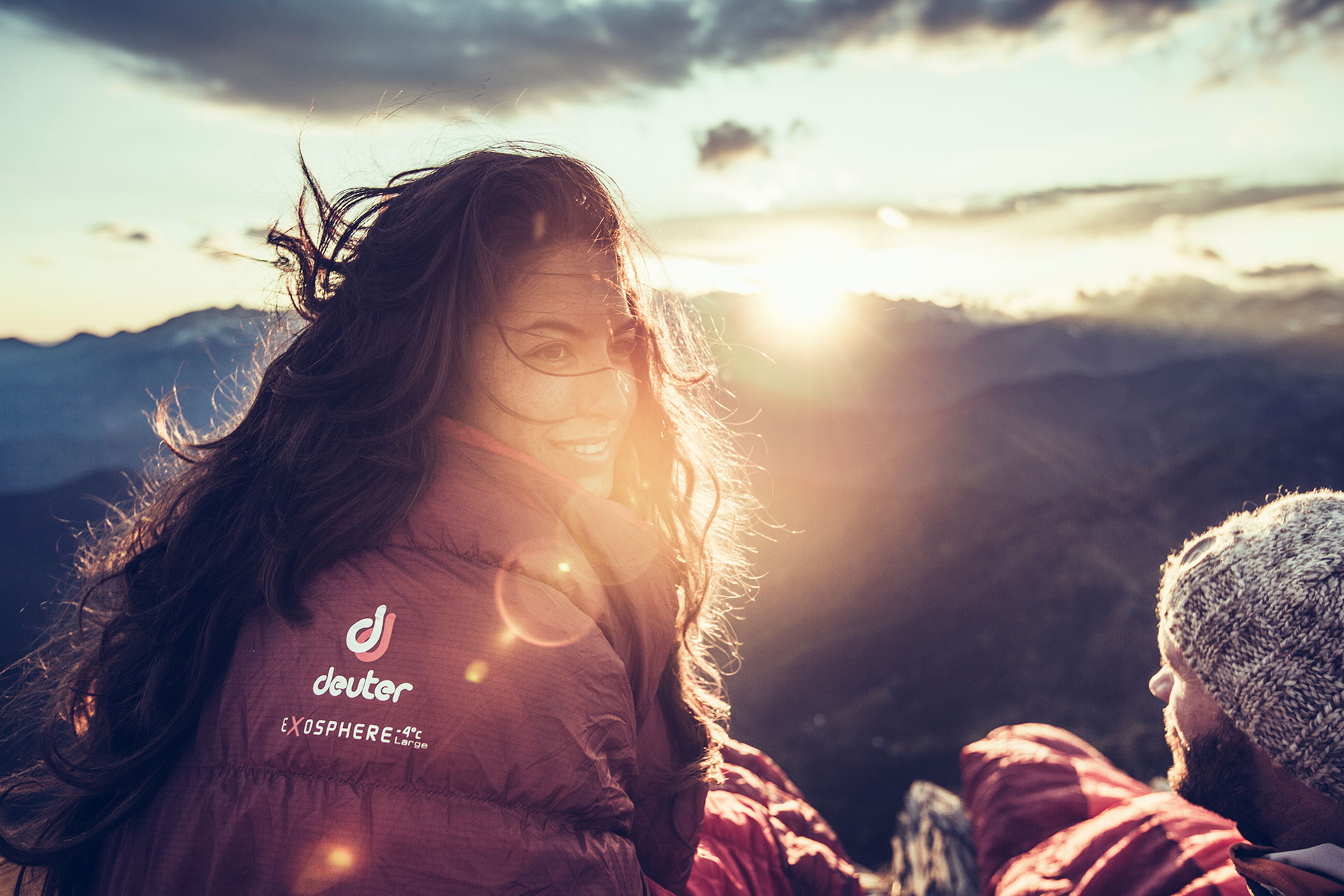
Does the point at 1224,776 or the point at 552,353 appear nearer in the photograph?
the point at 1224,776

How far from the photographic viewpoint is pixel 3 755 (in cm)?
235

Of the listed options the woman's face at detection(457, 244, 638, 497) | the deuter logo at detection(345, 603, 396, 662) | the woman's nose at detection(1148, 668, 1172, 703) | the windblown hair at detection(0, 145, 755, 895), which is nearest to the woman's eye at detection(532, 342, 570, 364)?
the woman's face at detection(457, 244, 638, 497)

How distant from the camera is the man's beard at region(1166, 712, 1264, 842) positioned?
4.38ft

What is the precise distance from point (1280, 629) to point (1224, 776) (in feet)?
1.26

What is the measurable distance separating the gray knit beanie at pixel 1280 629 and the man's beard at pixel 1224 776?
6cm

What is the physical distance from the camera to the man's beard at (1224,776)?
133 cm

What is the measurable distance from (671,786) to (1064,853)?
116 centimetres

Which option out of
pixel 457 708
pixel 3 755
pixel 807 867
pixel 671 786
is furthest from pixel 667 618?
pixel 3 755

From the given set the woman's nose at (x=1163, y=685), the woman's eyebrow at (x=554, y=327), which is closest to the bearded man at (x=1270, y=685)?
the woman's nose at (x=1163, y=685)

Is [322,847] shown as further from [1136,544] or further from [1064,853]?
[1136,544]

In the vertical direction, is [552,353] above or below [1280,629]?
above

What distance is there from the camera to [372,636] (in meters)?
1.09

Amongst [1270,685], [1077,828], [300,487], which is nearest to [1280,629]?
[1270,685]

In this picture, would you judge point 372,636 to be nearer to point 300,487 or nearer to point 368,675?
point 368,675
